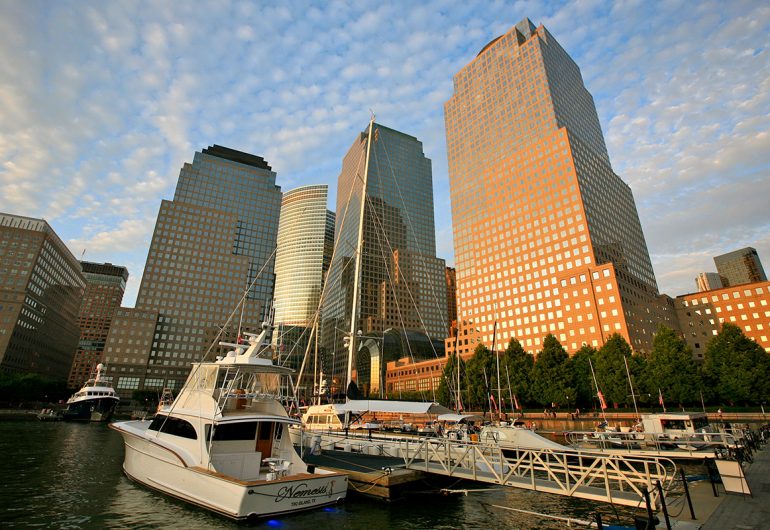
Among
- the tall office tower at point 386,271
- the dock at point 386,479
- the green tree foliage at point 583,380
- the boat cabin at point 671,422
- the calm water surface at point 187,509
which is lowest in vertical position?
the calm water surface at point 187,509

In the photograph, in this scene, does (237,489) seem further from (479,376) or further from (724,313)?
(724,313)

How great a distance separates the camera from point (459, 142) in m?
154

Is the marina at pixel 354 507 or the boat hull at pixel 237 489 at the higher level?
the boat hull at pixel 237 489

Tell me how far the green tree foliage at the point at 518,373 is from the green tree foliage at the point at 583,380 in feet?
25.6

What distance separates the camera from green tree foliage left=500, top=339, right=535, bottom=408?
243 feet

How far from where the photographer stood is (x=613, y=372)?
6738cm

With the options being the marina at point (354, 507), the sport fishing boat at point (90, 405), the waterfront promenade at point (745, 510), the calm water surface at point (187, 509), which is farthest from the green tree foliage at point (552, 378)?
the sport fishing boat at point (90, 405)

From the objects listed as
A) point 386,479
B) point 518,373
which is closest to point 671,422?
point 386,479

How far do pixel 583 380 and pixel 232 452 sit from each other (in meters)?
70.5

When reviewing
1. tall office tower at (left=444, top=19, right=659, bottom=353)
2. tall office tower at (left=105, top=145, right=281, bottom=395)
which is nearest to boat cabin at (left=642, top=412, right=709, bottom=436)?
tall office tower at (left=444, top=19, right=659, bottom=353)

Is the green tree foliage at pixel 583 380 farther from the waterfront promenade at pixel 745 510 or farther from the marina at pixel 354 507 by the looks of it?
the waterfront promenade at pixel 745 510

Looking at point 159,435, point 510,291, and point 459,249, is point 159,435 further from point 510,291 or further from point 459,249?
point 459,249

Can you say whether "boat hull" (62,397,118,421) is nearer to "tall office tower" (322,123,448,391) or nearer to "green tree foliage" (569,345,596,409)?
"tall office tower" (322,123,448,391)

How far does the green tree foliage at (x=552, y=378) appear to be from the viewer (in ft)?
227
